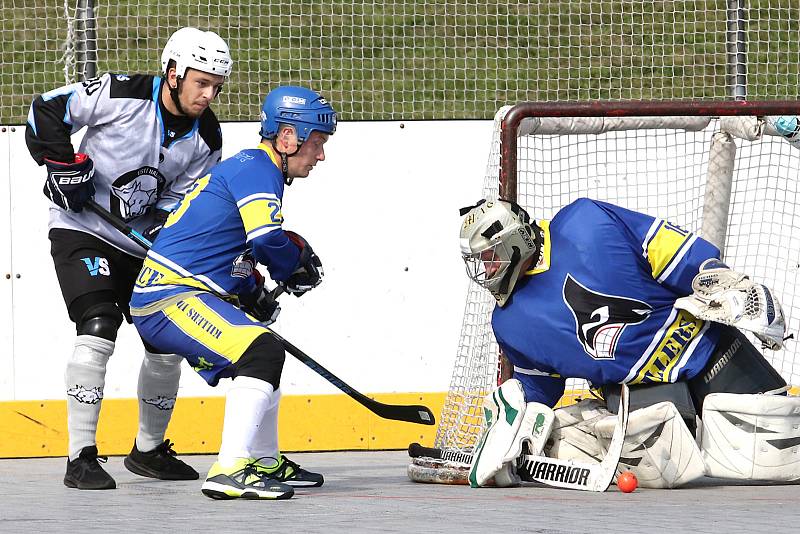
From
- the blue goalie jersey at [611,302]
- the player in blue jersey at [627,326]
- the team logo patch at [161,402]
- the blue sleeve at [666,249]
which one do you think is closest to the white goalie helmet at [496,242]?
the player in blue jersey at [627,326]

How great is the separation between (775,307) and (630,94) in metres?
2.46

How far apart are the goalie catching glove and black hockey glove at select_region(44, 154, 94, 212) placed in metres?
2.09

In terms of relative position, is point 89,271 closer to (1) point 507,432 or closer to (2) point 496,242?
(2) point 496,242

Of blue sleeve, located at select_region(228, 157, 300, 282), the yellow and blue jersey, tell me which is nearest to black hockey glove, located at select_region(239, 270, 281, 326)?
the yellow and blue jersey

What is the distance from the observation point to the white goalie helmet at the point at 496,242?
462cm

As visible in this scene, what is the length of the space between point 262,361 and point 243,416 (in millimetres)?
177

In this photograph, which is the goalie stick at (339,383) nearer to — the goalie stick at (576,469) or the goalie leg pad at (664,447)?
the goalie stick at (576,469)

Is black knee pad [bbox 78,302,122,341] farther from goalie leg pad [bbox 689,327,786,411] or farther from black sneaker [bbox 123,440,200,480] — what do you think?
goalie leg pad [bbox 689,327,786,411]

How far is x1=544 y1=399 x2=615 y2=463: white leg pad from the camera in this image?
15.9ft

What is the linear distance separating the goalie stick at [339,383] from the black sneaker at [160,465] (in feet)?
2.12

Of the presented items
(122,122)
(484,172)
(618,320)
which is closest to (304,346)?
(484,172)

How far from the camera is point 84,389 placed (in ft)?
16.2

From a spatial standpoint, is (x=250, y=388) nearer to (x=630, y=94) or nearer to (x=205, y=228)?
(x=205, y=228)

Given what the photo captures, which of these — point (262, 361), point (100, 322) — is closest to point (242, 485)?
point (262, 361)
